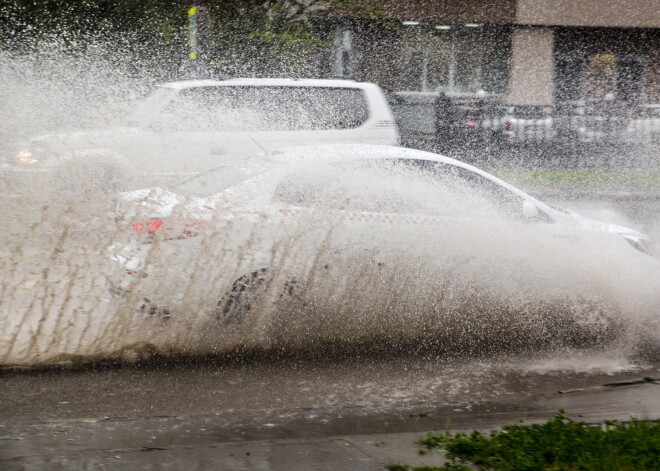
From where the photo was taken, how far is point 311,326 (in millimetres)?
6609

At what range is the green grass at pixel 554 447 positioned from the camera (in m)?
4.20

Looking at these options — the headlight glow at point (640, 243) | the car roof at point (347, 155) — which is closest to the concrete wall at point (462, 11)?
the headlight glow at point (640, 243)

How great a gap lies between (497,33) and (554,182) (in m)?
11.4

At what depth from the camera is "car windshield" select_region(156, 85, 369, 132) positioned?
12.3 m

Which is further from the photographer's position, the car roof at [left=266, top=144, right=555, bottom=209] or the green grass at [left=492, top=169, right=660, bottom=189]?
the green grass at [left=492, top=169, right=660, bottom=189]

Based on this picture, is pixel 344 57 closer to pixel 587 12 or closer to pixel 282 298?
pixel 587 12

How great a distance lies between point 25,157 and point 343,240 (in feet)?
8.72

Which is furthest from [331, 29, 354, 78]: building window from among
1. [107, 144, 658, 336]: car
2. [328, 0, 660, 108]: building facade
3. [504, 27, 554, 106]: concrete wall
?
[107, 144, 658, 336]: car

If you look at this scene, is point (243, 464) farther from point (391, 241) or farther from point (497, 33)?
point (497, 33)

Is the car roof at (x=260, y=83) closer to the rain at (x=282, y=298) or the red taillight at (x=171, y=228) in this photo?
the rain at (x=282, y=298)

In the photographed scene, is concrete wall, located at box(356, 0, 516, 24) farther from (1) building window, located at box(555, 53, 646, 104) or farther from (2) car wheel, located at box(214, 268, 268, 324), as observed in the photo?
A: (2) car wheel, located at box(214, 268, 268, 324)

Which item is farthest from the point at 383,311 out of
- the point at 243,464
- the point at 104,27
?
the point at 104,27

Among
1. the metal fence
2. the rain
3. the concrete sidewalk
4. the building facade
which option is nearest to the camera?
the concrete sidewalk

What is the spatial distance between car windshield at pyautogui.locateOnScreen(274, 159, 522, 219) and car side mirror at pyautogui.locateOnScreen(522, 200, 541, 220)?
5 cm
